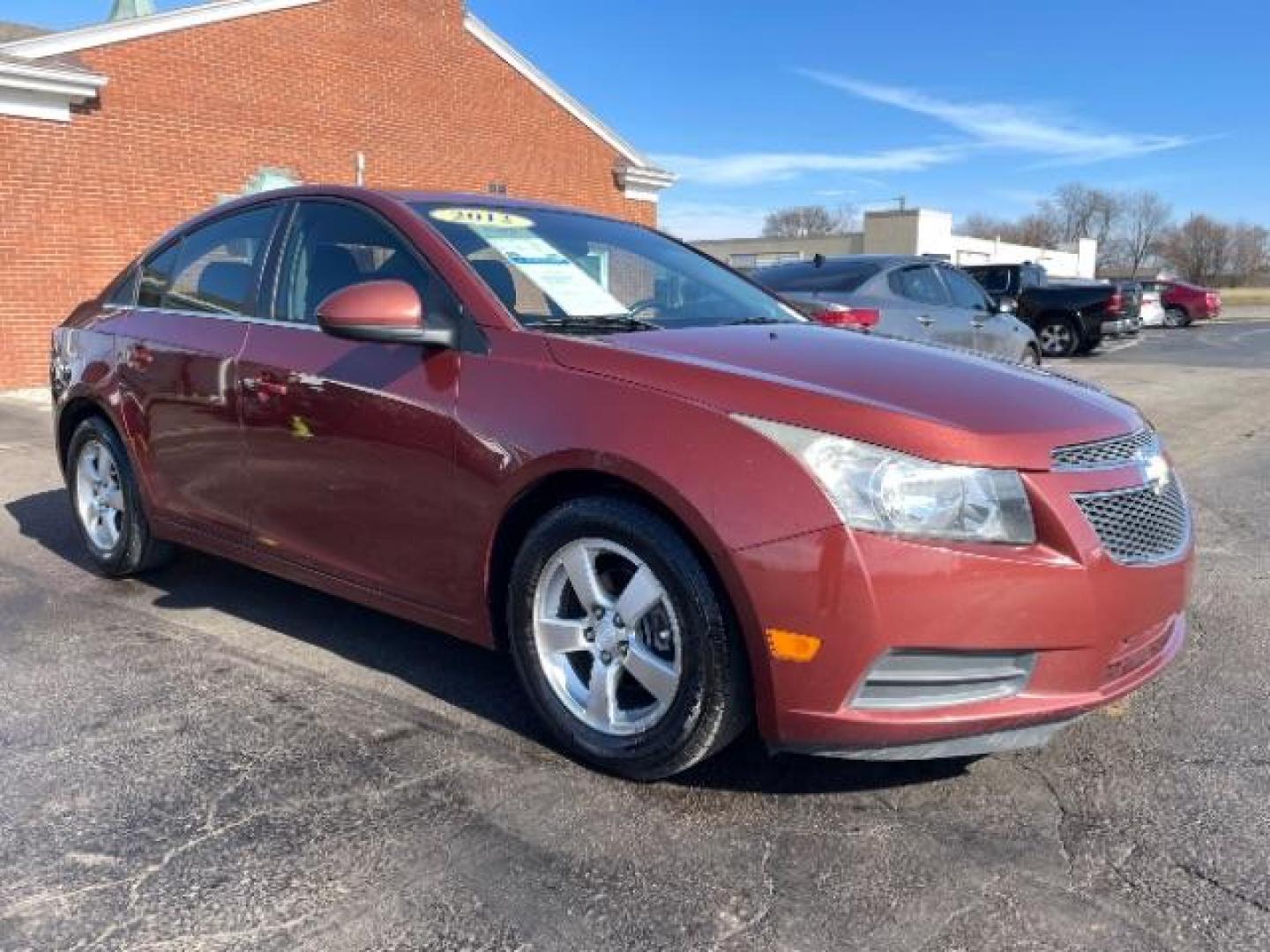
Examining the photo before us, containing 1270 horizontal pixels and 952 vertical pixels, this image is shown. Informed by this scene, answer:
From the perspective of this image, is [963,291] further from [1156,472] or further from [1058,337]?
[1058,337]

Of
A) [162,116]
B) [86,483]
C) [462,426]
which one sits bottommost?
[86,483]

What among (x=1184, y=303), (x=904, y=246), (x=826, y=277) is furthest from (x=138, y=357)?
(x=904, y=246)

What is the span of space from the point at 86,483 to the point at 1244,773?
4900 millimetres

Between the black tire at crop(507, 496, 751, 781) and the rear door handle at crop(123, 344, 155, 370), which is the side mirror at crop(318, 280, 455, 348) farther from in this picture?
the rear door handle at crop(123, 344, 155, 370)

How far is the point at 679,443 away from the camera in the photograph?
9.10 feet

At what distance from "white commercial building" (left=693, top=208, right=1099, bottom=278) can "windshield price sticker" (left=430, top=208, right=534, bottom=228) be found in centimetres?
3448

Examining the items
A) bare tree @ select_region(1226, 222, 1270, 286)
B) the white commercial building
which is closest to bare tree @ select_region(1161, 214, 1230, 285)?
bare tree @ select_region(1226, 222, 1270, 286)

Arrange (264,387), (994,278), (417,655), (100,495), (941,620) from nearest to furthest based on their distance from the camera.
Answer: (941,620), (264,387), (417,655), (100,495), (994,278)

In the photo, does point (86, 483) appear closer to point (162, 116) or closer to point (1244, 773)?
point (1244, 773)

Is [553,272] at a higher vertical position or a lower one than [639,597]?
higher

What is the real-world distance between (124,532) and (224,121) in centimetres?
1090

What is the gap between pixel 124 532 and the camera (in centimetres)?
491

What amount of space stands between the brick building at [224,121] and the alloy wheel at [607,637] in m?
11.6

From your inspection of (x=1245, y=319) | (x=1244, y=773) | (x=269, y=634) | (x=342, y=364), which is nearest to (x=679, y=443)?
(x=342, y=364)
